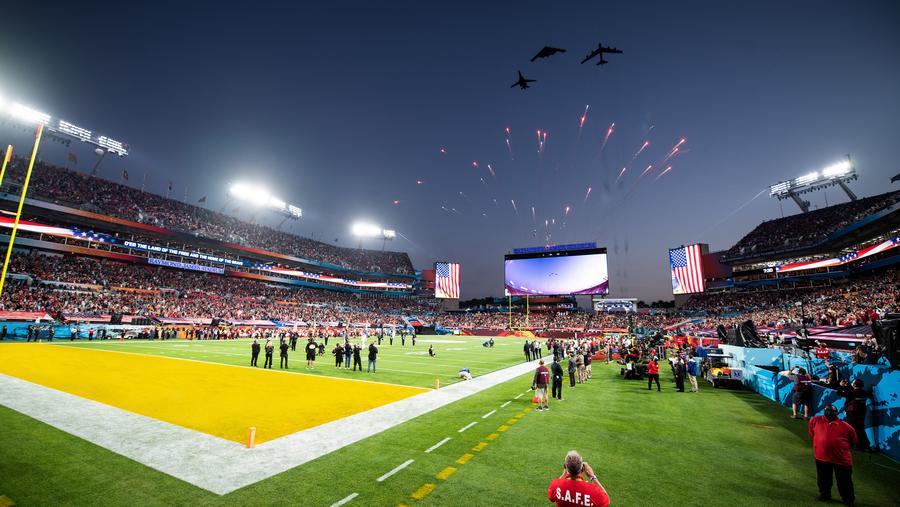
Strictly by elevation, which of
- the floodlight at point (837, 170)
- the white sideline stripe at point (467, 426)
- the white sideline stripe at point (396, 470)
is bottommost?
the white sideline stripe at point (467, 426)

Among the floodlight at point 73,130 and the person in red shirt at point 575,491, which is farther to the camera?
the floodlight at point 73,130

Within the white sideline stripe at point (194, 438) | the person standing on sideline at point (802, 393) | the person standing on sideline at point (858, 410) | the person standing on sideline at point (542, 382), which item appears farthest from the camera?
the person standing on sideline at point (542, 382)

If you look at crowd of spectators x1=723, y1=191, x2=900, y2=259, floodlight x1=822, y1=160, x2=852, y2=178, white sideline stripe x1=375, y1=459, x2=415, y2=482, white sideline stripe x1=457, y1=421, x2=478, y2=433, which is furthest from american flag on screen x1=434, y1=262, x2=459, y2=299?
white sideline stripe x1=375, y1=459, x2=415, y2=482

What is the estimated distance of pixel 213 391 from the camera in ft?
45.2

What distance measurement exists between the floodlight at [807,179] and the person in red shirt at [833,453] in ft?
276

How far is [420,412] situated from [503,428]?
9.04 ft

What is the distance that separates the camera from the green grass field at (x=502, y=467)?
574cm

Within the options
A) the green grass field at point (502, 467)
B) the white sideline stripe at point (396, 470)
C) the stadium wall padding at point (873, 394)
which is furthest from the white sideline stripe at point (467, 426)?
the stadium wall padding at point (873, 394)

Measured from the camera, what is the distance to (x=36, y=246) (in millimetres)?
47250

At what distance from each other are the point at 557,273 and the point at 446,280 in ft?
102

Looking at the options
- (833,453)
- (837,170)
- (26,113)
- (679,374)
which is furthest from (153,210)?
(837,170)

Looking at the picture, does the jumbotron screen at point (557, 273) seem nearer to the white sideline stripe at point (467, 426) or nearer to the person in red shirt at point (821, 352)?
the person in red shirt at point (821, 352)

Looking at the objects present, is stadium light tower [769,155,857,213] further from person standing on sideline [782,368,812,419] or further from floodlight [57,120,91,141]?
floodlight [57,120,91,141]

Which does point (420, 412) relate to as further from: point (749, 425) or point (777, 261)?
point (777, 261)
